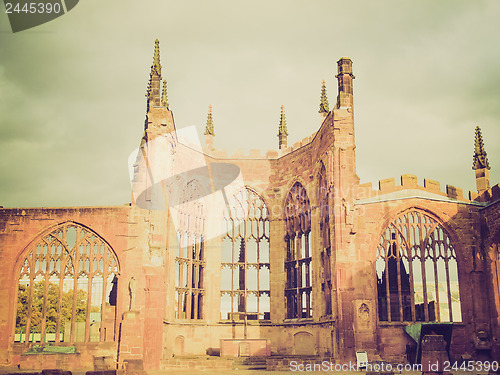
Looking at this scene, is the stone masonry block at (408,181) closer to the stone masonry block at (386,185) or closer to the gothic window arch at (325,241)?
the stone masonry block at (386,185)

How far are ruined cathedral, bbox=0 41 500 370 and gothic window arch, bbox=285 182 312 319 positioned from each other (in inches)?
3.7

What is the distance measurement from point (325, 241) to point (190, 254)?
7.91 m

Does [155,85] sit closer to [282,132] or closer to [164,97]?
[164,97]

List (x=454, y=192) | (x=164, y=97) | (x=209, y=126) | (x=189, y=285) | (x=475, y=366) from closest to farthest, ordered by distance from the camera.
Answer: (x=475, y=366)
(x=454, y=192)
(x=164, y=97)
(x=189, y=285)
(x=209, y=126)

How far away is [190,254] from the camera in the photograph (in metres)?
31.9

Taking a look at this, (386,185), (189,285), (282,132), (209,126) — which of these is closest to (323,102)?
(282,132)

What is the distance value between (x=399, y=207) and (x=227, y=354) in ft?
37.8

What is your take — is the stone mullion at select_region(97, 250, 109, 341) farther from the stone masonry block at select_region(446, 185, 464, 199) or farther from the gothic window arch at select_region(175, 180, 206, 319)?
the stone masonry block at select_region(446, 185, 464, 199)

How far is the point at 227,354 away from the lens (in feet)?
94.2

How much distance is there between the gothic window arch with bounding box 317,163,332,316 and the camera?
28594 millimetres

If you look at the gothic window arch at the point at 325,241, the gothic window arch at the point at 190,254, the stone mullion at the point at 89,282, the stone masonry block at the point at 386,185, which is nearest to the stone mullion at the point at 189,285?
the gothic window arch at the point at 190,254

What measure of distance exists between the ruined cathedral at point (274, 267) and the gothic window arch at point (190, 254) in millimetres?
106

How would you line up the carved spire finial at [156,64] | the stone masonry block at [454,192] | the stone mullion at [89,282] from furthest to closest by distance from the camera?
the carved spire finial at [156,64] < the stone masonry block at [454,192] < the stone mullion at [89,282]

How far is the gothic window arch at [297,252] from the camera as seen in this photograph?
105 ft
